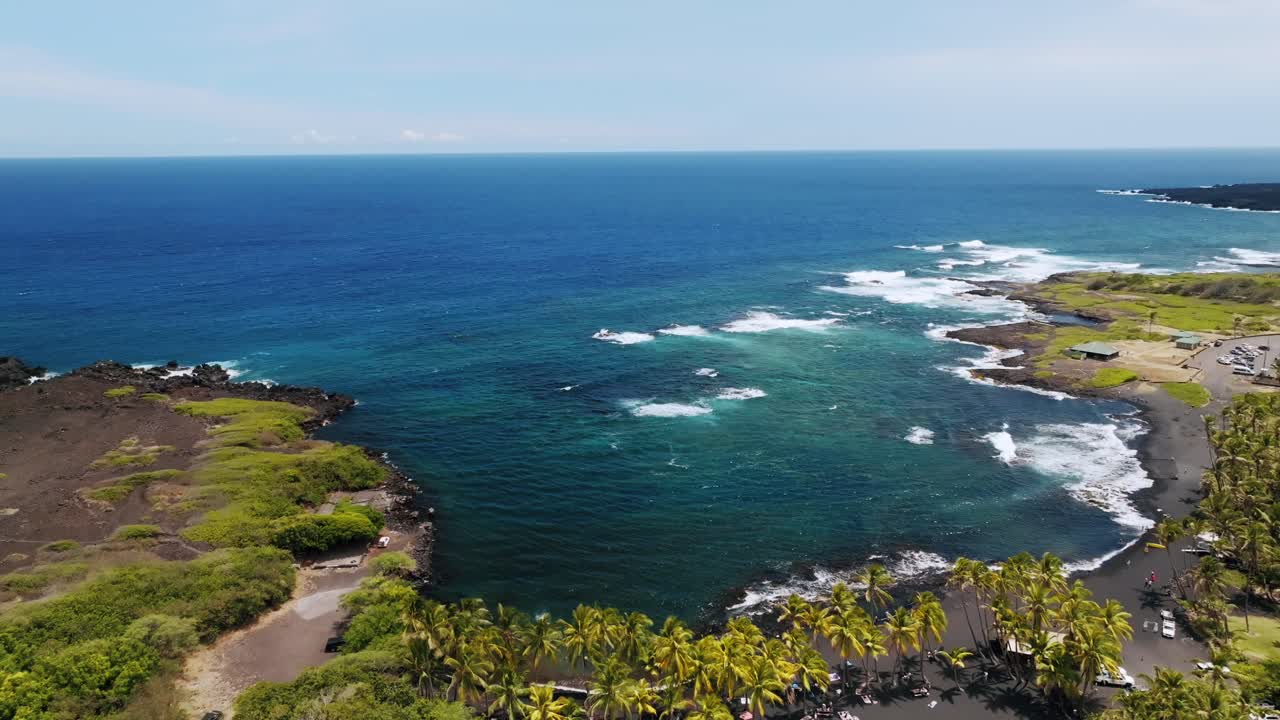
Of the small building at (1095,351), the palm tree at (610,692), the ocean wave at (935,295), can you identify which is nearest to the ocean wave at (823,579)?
the palm tree at (610,692)

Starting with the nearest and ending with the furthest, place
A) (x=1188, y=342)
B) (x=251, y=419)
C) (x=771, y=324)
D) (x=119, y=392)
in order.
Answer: (x=251, y=419)
(x=119, y=392)
(x=1188, y=342)
(x=771, y=324)

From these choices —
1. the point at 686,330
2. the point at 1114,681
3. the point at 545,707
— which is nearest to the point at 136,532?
the point at 545,707

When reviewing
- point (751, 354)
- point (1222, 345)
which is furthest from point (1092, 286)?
point (751, 354)

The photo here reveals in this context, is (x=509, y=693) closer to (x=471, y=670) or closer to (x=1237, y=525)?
(x=471, y=670)

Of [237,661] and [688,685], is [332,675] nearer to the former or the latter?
[237,661]

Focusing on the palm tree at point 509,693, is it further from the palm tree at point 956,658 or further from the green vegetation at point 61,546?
the green vegetation at point 61,546

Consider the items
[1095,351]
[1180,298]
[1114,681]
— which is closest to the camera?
[1114,681]
